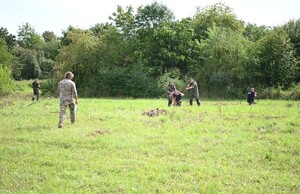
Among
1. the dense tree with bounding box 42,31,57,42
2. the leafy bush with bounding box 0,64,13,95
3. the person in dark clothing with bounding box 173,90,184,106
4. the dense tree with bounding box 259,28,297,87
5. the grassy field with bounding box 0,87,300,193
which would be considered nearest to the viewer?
the grassy field with bounding box 0,87,300,193

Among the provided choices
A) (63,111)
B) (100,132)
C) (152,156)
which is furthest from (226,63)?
(152,156)

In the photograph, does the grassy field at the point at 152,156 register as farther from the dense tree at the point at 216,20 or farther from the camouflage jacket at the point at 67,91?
the dense tree at the point at 216,20

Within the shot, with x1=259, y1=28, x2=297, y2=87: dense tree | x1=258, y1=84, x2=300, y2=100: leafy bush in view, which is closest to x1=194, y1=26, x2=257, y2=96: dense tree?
x1=259, y1=28, x2=297, y2=87: dense tree

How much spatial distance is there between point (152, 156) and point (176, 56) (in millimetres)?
26899

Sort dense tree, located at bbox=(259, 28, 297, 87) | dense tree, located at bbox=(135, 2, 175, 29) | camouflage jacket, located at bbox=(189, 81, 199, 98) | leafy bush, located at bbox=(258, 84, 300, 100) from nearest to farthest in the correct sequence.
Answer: camouflage jacket, located at bbox=(189, 81, 199, 98) < leafy bush, located at bbox=(258, 84, 300, 100) < dense tree, located at bbox=(259, 28, 297, 87) < dense tree, located at bbox=(135, 2, 175, 29)

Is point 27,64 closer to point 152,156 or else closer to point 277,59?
point 277,59

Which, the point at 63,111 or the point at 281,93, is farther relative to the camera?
the point at 281,93

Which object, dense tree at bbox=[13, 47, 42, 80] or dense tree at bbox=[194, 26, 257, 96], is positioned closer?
dense tree at bbox=[194, 26, 257, 96]

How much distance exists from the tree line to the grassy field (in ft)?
58.0

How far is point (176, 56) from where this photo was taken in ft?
115

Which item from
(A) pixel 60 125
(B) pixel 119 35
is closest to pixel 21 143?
(A) pixel 60 125

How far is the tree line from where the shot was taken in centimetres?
3152

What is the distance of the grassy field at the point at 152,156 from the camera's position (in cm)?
691

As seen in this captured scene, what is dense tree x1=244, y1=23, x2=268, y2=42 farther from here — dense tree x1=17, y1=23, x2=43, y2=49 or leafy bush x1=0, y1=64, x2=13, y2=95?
dense tree x1=17, y1=23, x2=43, y2=49
